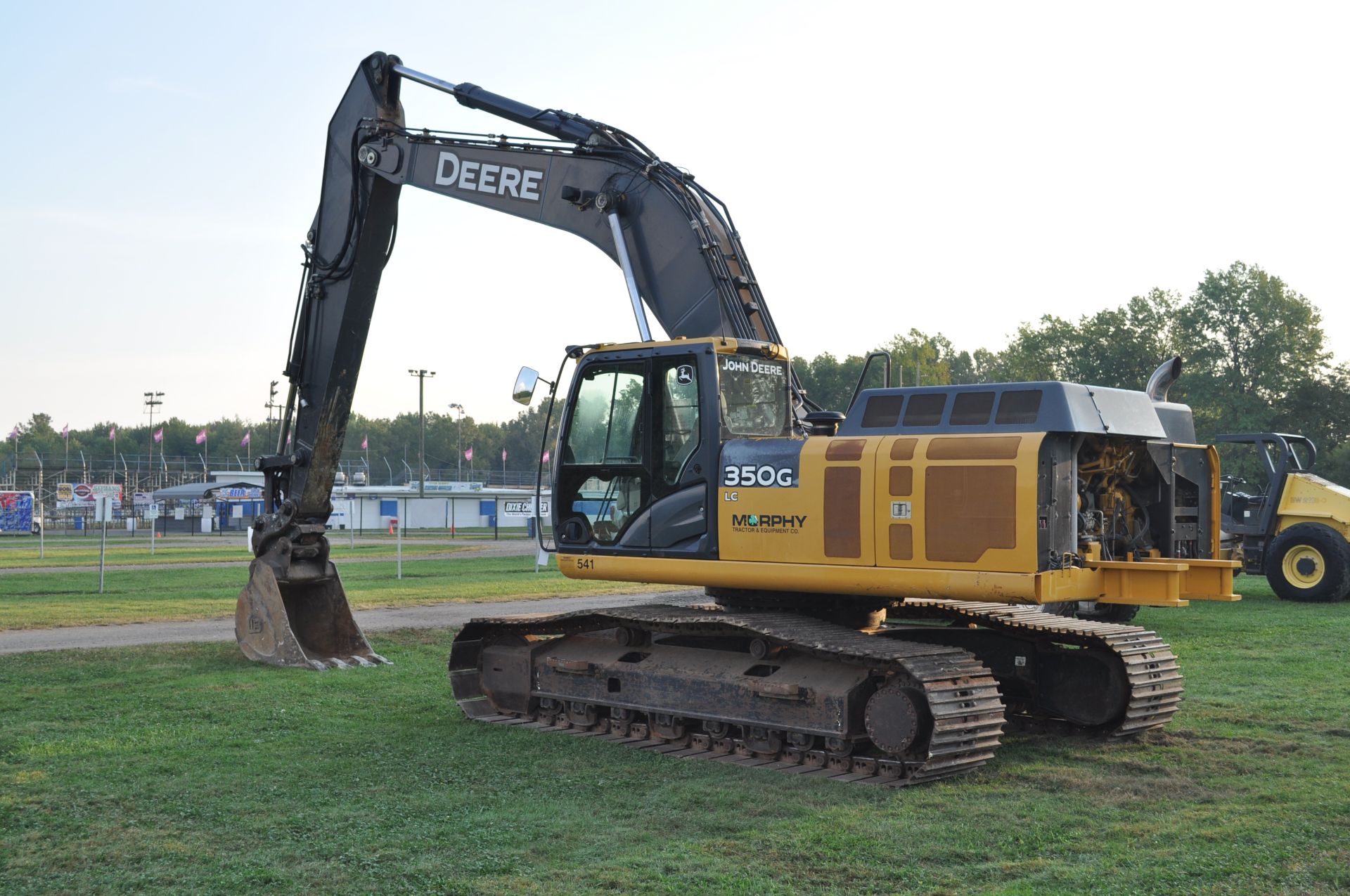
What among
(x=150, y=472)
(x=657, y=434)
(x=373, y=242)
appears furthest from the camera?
(x=150, y=472)

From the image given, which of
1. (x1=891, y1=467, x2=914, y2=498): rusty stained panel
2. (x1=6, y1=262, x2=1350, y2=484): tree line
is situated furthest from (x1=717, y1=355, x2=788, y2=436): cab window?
(x1=6, y1=262, x2=1350, y2=484): tree line

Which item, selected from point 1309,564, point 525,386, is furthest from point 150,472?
point 525,386

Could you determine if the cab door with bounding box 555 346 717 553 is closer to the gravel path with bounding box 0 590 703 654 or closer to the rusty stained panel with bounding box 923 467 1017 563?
the rusty stained panel with bounding box 923 467 1017 563

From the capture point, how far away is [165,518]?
Answer: 255ft

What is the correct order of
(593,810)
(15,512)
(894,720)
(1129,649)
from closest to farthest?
(593,810), (894,720), (1129,649), (15,512)

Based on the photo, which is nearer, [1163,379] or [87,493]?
[1163,379]

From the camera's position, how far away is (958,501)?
8961 mm

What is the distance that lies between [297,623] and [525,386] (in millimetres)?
6413

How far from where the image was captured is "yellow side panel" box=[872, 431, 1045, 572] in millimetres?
8695

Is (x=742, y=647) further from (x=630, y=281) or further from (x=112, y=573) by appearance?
(x=112, y=573)

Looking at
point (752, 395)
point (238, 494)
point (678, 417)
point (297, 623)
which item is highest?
point (752, 395)

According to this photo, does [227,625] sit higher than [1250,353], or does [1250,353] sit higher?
[1250,353]

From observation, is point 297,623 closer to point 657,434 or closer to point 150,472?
point 657,434

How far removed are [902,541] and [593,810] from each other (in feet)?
9.58
